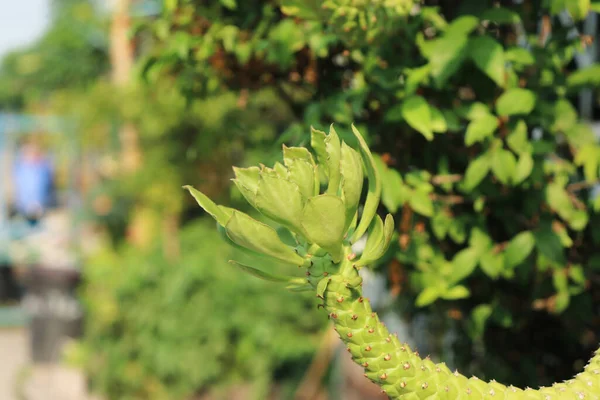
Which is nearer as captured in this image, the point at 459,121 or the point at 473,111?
A: the point at 473,111

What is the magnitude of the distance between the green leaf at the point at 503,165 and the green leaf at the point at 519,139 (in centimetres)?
2

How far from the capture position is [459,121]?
6.05 feet

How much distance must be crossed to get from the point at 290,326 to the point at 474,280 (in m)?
3.55

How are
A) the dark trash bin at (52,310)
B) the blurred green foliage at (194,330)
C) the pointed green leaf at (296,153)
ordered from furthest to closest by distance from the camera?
the dark trash bin at (52,310)
the blurred green foliage at (194,330)
the pointed green leaf at (296,153)

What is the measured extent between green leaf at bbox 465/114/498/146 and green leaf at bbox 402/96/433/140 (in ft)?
0.45

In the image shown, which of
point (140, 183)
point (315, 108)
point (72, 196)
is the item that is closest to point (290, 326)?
point (140, 183)

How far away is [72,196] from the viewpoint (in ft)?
33.8

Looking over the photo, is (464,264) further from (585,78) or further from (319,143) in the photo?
(319,143)

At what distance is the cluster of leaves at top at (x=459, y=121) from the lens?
1684 mm

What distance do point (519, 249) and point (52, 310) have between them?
6.07 metres

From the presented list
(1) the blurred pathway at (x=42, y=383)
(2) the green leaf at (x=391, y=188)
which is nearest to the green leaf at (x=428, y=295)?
(2) the green leaf at (x=391, y=188)

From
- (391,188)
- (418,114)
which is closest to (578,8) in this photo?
(418,114)

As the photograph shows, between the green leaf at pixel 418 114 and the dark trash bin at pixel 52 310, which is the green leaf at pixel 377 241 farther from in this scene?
the dark trash bin at pixel 52 310

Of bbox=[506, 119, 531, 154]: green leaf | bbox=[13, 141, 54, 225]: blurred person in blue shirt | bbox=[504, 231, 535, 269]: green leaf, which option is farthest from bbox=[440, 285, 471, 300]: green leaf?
bbox=[13, 141, 54, 225]: blurred person in blue shirt
